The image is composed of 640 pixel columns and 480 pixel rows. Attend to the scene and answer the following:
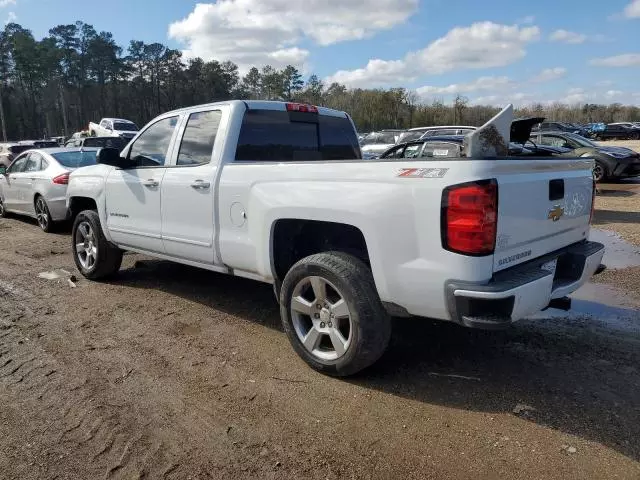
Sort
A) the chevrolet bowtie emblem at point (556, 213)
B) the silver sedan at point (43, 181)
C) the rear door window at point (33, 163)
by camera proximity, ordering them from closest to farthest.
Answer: the chevrolet bowtie emblem at point (556, 213)
the silver sedan at point (43, 181)
the rear door window at point (33, 163)

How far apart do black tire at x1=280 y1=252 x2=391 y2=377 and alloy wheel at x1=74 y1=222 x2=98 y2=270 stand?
364 cm

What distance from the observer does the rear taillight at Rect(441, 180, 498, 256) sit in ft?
9.41

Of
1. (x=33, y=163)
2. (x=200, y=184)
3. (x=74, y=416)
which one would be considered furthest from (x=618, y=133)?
(x=74, y=416)

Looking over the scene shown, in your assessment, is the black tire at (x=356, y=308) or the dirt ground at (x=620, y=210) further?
the dirt ground at (x=620, y=210)

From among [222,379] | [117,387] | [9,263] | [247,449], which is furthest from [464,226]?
[9,263]

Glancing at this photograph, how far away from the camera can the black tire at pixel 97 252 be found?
19.9 ft

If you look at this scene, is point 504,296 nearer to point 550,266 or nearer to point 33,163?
point 550,266

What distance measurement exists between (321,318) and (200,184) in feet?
5.56

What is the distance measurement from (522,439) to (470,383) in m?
0.69

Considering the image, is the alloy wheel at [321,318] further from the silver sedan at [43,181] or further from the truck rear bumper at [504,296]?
the silver sedan at [43,181]

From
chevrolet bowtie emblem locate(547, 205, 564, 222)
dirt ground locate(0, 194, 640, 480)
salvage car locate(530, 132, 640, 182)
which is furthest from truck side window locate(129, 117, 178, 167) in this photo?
salvage car locate(530, 132, 640, 182)

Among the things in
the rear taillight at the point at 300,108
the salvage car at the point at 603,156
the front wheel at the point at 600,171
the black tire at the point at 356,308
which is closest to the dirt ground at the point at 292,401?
the black tire at the point at 356,308

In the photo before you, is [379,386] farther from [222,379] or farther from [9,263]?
[9,263]

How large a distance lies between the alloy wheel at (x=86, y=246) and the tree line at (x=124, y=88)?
5370 centimetres
